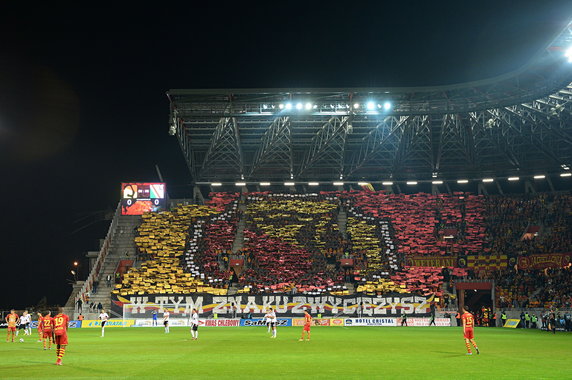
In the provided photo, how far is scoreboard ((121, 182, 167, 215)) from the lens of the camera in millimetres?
72375

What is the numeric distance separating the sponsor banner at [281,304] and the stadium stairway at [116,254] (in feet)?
10.5

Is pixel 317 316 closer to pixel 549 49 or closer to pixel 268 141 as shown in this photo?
pixel 268 141

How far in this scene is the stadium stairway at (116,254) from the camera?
58594 millimetres

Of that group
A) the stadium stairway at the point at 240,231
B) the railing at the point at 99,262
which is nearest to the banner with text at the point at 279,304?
the railing at the point at 99,262

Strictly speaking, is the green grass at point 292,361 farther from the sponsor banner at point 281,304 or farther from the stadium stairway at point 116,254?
the stadium stairway at point 116,254

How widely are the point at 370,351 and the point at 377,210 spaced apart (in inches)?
1878

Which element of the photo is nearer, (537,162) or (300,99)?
(300,99)

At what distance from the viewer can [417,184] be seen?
75438mm

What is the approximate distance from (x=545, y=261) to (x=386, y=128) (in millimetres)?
21501

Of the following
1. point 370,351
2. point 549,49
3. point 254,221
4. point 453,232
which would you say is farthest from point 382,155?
point 370,351

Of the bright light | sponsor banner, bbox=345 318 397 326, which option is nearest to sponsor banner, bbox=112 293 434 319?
sponsor banner, bbox=345 318 397 326

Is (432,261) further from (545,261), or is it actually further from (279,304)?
(279,304)

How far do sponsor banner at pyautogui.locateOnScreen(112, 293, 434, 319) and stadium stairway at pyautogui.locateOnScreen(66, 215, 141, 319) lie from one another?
3199 mm

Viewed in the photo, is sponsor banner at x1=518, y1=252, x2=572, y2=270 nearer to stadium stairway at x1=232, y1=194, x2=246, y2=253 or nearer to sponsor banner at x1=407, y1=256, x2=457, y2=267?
sponsor banner at x1=407, y1=256, x2=457, y2=267
